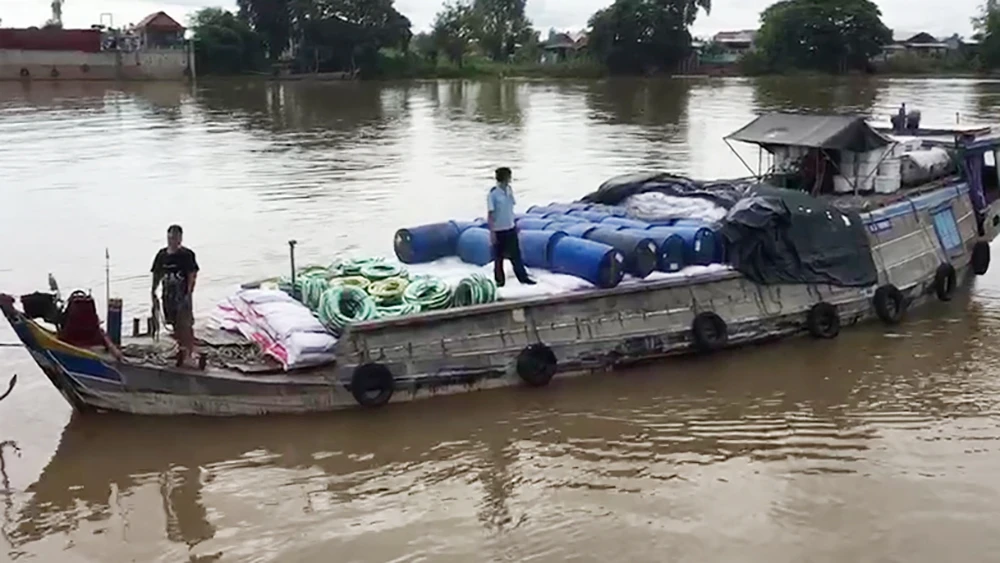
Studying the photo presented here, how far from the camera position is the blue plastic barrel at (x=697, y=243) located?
11.4 metres

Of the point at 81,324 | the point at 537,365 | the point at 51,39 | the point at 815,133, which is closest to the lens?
the point at 81,324

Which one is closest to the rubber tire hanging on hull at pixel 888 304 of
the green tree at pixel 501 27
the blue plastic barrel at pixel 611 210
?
the blue plastic barrel at pixel 611 210

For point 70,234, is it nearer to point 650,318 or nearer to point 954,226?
point 650,318

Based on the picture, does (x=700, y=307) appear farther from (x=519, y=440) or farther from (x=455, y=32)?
(x=455, y=32)

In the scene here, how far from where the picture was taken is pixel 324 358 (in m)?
9.49

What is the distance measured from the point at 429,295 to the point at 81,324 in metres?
3.06

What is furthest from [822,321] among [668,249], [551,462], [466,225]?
[551,462]

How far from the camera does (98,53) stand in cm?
6694

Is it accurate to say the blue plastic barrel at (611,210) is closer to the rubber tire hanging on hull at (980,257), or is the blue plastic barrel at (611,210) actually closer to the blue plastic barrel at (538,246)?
the blue plastic barrel at (538,246)

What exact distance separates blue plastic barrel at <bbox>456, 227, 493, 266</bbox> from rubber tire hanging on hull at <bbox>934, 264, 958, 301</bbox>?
19.4ft

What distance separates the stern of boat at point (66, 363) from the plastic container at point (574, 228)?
4744 mm

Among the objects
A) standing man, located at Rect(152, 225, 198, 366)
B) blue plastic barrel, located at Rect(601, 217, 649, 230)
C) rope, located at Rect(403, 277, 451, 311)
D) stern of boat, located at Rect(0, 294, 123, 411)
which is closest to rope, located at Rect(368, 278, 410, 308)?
rope, located at Rect(403, 277, 451, 311)

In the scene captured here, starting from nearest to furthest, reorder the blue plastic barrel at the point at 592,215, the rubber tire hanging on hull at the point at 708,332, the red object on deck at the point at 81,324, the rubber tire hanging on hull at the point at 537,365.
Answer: the red object on deck at the point at 81,324 < the rubber tire hanging on hull at the point at 537,365 < the rubber tire hanging on hull at the point at 708,332 < the blue plastic barrel at the point at 592,215

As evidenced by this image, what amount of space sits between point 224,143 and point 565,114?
16.4 meters
